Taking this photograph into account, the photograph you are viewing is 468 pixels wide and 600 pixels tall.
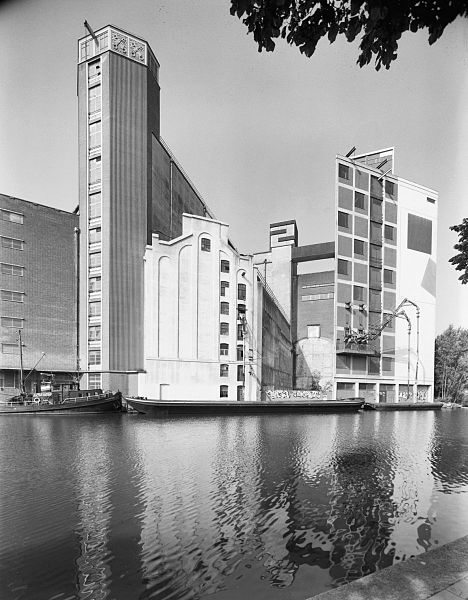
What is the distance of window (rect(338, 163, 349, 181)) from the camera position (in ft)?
162

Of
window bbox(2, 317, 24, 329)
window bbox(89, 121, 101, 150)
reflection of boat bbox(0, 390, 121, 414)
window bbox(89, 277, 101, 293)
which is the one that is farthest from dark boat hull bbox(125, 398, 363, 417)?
window bbox(89, 121, 101, 150)

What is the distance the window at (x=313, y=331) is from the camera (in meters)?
54.2

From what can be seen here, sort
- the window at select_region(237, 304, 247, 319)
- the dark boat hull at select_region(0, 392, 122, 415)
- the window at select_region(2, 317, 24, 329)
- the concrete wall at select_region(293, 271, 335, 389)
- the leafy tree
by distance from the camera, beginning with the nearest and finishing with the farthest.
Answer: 1. the leafy tree
2. the dark boat hull at select_region(0, 392, 122, 415)
3. the window at select_region(2, 317, 24, 329)
4. the window at select_region(237, 304, 247, 319)
5. the concrete wall at select_region(293, 271, 335, 389)

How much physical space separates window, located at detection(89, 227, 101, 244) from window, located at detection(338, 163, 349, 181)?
29.4m

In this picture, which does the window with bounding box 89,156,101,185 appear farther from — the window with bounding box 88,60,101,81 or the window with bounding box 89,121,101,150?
the window with bounding box 88,60,101,81

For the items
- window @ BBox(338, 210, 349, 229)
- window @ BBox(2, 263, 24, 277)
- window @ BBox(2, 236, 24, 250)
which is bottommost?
window @ BBox(2, 263, 24, 277)

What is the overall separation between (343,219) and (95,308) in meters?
30.8

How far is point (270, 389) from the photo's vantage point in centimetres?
4409

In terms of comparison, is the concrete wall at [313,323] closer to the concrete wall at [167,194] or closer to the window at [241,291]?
the window at [241,291]

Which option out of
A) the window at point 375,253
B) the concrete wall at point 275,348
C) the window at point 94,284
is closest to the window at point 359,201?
the window at point 375,253

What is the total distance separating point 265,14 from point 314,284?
5207cm

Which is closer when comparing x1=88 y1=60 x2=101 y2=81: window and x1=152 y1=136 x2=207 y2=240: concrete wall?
x1=88 y1=60 x2=101 y2=81: window

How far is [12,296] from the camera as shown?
122ft

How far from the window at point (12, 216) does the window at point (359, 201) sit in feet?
124
